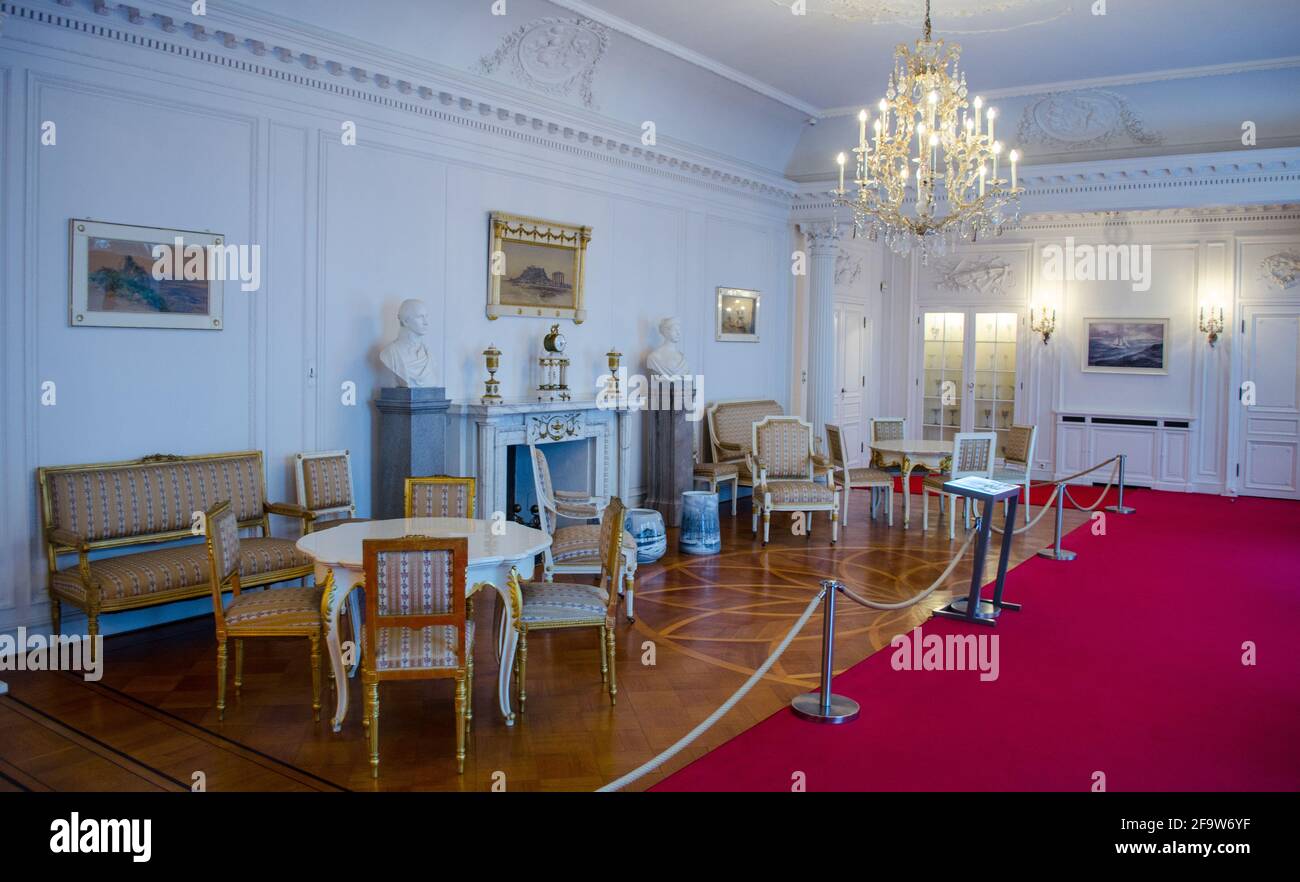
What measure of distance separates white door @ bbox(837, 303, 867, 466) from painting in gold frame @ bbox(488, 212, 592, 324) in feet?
17.7

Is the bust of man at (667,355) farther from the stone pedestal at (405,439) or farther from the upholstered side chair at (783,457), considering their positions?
the stone pedestal at (405,439)

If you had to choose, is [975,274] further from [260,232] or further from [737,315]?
[260,232]

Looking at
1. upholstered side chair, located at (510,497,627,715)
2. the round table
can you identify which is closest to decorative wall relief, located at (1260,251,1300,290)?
the round table

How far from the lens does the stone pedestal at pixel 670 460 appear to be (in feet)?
Answer: 31.5

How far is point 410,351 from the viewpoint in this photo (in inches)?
278

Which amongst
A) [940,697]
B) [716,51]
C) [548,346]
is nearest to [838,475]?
[548,346]

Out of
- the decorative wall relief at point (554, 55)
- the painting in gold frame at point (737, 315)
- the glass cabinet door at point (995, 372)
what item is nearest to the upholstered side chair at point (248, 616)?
the decorative wall relief at point (554, 55)

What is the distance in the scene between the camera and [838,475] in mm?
10344

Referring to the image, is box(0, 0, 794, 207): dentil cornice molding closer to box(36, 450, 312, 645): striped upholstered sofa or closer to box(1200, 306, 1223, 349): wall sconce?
box(36, 450, 312, 645): striped upholstered sofa

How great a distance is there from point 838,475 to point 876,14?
4.44 meters

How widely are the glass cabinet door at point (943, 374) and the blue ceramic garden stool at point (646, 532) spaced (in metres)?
7.32

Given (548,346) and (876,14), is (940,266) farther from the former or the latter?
(548,346)

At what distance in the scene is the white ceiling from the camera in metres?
7.61

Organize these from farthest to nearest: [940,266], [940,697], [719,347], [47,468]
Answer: [940,266] < [719,347] < [47,468] < [940,697]
